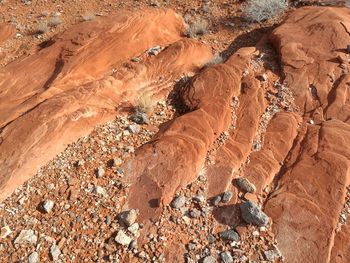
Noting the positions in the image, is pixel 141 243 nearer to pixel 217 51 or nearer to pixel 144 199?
pixel 144 199

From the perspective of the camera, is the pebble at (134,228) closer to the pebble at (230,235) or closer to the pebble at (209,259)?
the pebble at (209,259)

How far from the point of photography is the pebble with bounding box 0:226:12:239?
4.00 m

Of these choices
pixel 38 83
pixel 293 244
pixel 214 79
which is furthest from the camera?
pixel 38 83

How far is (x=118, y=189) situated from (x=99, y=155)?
2.08 ft

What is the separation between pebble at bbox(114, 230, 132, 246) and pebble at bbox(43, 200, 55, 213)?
0.88m

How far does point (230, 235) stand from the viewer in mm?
3844

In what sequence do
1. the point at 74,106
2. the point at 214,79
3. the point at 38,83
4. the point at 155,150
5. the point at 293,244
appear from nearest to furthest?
the point at 293,244 < the point at 155,150 < the point at 74,106 < the point at 214,79 < the point at 38,83

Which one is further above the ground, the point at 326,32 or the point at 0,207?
the point at 0,207

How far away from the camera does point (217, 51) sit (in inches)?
285

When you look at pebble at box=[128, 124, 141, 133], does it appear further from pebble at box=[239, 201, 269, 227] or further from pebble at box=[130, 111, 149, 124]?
pebble at box=[239, 201, 269, 227]

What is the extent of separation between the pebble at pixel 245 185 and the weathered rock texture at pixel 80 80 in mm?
2107

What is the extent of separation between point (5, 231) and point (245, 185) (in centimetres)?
273

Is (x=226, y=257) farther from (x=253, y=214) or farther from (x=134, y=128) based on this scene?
(x=134, y=128)

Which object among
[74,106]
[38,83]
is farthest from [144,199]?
[38,83]
